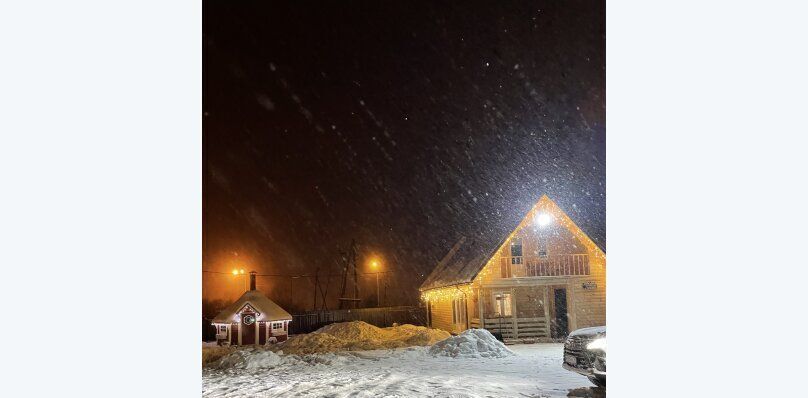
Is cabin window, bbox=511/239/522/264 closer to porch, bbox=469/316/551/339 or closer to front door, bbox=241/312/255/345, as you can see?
porch, bbox=469/316/551/339

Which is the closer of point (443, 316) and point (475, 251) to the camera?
point (475, 251)

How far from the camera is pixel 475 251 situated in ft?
40.8

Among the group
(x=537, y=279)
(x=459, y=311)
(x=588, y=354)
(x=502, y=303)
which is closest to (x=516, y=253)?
(x=537, y=279)

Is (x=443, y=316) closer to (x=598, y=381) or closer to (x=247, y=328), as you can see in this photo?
(x=247, y=328)

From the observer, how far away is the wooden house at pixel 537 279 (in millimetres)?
10672

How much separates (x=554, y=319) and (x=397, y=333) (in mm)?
2955

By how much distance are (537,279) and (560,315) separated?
4.06 ft

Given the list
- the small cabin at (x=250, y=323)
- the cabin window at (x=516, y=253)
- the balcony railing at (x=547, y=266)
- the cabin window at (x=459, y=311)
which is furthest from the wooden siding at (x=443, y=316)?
the small cabin at (x=250, y=323)

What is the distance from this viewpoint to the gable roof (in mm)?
10602

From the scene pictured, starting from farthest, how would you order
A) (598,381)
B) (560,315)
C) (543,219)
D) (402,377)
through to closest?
(560,315) → (543,219) → (402,377) → (598,381)
